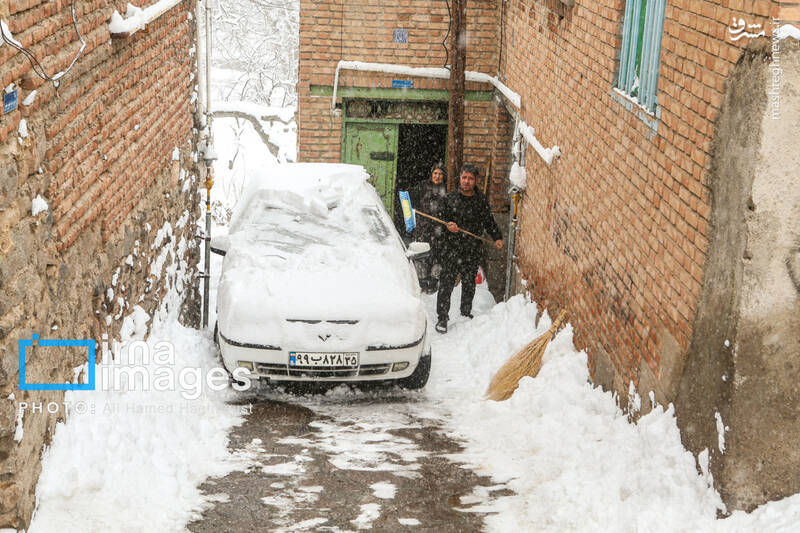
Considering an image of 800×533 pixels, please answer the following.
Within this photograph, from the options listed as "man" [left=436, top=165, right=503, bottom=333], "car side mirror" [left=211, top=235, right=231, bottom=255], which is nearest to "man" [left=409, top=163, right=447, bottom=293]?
"man" [left=436, top=165, right=503, bottom=333]

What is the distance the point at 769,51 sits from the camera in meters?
4.16

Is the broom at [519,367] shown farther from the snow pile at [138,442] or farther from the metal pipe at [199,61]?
the metal pipe at [199,61]

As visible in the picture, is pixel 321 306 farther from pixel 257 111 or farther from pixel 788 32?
pixel 257 111

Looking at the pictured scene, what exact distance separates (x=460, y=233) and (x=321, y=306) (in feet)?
10.8

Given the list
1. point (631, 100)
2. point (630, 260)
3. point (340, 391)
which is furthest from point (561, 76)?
point (340, 391)

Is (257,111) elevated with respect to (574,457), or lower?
lower

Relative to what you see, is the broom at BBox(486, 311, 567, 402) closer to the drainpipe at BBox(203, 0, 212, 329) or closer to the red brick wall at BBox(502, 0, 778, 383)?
the red brick wall at BBox(502, 0, 778, 383)

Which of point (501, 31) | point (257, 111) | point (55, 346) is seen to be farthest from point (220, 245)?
point (257, 111)

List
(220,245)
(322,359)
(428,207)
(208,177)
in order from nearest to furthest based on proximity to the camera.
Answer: (322,359) < (220,245) < (208,177) < (428,207)

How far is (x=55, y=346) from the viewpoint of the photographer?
4.85 meters

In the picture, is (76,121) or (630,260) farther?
(630,260)

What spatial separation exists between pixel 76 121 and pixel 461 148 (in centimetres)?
693

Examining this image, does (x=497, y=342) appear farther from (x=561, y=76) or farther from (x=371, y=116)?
(x=371, y=116)

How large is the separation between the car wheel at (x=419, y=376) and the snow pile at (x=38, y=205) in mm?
3582
